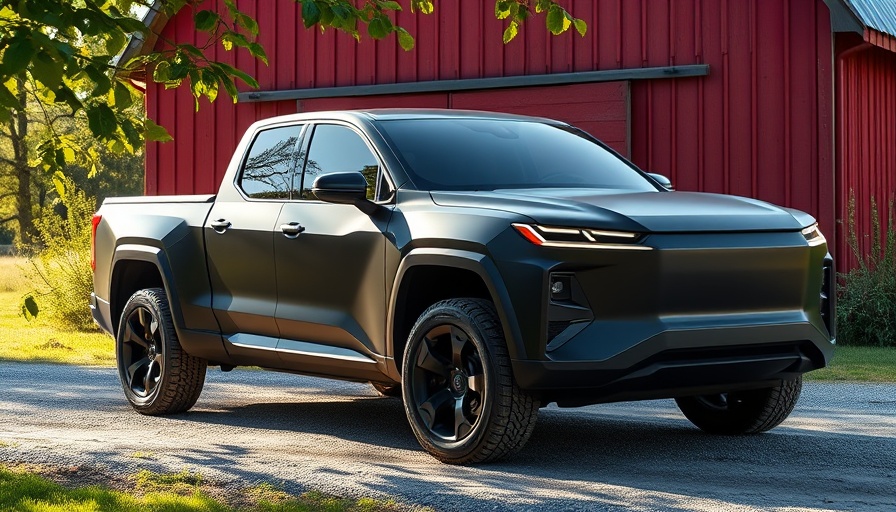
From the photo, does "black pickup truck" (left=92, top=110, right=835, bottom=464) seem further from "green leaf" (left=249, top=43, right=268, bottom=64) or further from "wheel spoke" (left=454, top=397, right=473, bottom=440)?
"green leaf" (left=249, top=43, right=268, bottom=64)

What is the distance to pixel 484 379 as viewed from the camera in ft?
20.5

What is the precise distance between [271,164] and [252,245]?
563 mm

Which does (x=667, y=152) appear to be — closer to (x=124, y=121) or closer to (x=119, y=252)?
(x=119, y=252)

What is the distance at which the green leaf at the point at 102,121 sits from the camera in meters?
6.44

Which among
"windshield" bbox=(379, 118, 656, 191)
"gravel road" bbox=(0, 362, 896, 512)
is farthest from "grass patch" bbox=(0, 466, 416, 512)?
"windshield" bbox=(379, 118, 656, 191)

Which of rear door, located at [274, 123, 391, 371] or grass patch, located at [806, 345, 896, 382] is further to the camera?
grass patch, located at [806, 345, 896, 382]

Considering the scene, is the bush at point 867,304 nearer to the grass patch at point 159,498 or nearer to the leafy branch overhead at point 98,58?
the leafy branch overhead at point 98,58

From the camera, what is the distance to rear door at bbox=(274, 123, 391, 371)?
23.1ft

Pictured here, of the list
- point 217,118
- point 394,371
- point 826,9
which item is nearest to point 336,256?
point 394,371

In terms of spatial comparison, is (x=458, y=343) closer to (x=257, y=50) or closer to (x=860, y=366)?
(x=257, y=50)

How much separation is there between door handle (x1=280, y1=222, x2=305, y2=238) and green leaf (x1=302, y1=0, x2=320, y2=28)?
1271 millimetres

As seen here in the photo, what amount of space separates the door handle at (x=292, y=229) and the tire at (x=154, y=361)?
1.32 metres

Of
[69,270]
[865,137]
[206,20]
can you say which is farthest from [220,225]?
[69,270]

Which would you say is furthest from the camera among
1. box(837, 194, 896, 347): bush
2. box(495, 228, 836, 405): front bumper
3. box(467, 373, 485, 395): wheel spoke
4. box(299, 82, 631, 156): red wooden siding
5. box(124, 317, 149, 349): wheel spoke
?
box(299, 82, 631, 156): red wooden siding
